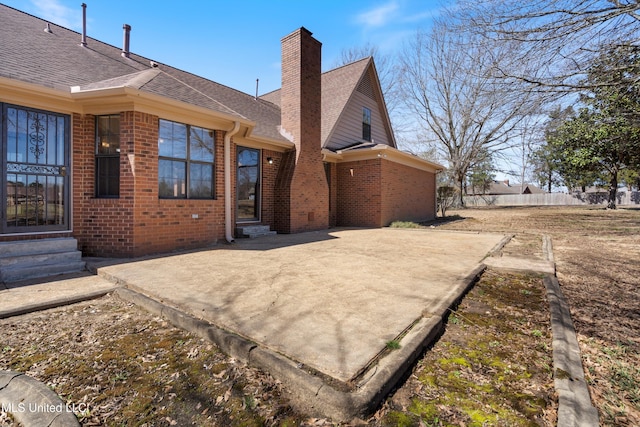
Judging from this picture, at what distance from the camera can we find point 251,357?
2098mm

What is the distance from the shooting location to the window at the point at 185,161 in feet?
20.4

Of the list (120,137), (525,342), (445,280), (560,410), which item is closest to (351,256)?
(445,280)

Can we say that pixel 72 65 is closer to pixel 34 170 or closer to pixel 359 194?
pixel 34 170

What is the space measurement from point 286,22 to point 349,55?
15.0 metres

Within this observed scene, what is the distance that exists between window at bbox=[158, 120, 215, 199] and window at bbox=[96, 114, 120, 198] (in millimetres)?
737

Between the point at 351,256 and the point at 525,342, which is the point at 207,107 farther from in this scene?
the point at 525,342

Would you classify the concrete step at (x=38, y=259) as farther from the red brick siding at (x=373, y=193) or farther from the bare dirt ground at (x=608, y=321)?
the red brick siding at (x=373, y=193)

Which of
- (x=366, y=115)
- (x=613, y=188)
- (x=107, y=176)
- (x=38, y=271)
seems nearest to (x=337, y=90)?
(x=366, y=115)

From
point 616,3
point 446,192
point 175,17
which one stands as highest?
point 175,17

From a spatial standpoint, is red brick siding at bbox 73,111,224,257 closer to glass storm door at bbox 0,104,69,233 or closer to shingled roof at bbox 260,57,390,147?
glass storm door at bbox 0,104,69,233

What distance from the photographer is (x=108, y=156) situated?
5750 millimetres

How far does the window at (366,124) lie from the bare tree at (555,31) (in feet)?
26.3

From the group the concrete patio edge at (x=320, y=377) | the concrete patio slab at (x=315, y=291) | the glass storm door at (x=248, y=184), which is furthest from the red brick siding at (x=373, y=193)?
the concrete patio edge at (x=320, y=377)

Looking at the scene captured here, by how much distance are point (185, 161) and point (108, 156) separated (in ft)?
4.60
